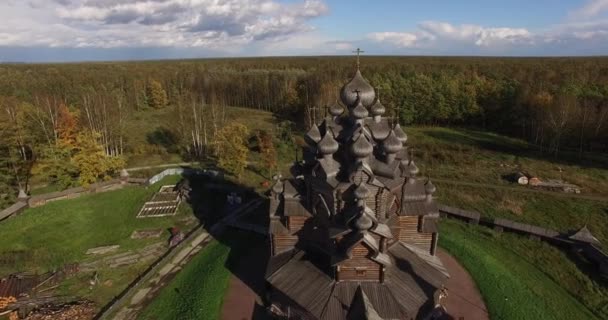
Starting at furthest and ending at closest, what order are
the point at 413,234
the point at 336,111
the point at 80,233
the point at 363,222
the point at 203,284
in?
the point at 80,233
the point at 336,111
the point at 203,284
the point at 413,234
the point at 363,222

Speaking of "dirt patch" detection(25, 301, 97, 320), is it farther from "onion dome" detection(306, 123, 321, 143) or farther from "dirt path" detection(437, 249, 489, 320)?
"dirt path" detection(437, 249, 489, 320)

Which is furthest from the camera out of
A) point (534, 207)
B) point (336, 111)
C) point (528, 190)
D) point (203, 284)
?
point (528, 190)

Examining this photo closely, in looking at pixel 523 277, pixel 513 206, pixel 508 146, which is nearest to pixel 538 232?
pixel 523 277

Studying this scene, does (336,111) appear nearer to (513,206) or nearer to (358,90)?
(358,90)

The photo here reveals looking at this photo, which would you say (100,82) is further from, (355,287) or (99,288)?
(355,287)

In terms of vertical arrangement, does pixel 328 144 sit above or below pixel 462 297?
above

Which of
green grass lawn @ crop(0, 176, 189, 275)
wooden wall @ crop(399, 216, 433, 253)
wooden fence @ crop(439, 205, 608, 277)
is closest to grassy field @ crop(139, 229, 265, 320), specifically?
green grass lawn @ crop(0, 176, 189, 275)
